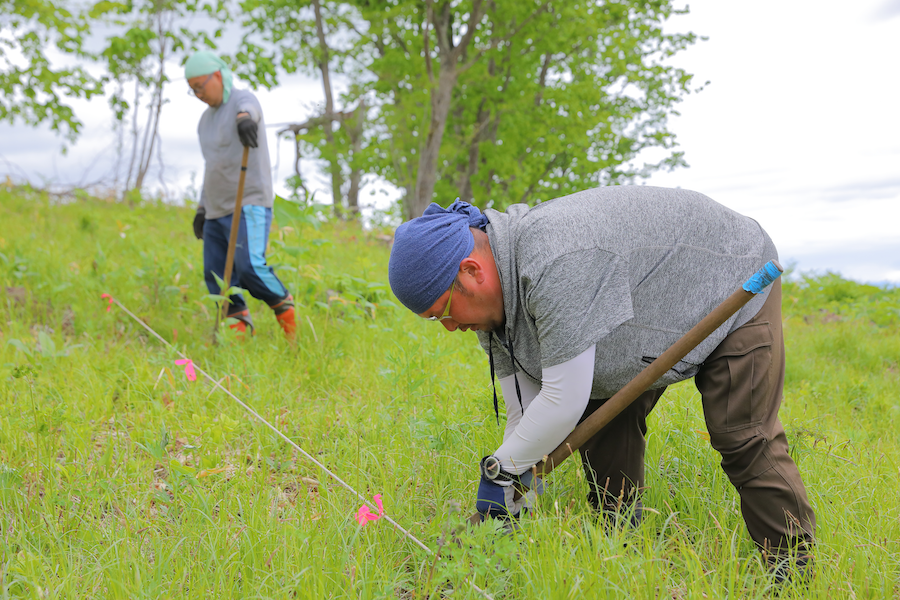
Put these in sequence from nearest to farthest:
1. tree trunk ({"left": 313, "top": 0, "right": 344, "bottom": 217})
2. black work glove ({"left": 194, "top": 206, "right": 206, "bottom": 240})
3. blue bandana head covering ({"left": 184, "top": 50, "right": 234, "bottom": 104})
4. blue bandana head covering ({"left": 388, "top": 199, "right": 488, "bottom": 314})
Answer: blue bandana head covering ({"left": 388, "top": 199, "right": 488, "bottom": 314}) < blue bandana head covering ({"left": 184, "top": 50, "right": 234, "bottom": 104}) < black work glove ({"left": 194, "top": 206, "right": 206, "bottom": 240}) < tree trunk ({"left": 313, "top": 0, "right": 344, "bottom": 217})

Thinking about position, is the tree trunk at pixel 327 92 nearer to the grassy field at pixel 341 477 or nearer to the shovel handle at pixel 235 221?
the shovel handle at pixel 235 221

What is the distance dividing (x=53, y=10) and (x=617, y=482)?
1067 cm

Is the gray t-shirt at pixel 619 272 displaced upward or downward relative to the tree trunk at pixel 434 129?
downward

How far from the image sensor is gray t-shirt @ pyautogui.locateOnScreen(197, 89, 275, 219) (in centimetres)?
432

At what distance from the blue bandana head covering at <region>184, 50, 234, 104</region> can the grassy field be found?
1.14 m

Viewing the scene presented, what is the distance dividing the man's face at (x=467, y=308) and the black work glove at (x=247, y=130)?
2.97m

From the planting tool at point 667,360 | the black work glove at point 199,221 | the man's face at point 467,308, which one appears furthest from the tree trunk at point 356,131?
the planting tool at point 667,360

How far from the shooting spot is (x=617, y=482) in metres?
2.26

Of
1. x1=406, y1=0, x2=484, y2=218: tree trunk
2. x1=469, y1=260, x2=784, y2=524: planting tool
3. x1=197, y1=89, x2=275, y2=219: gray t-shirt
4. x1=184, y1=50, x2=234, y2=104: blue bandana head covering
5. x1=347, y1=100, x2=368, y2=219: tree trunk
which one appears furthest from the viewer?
x1=347, y1=100, x2=368, y2=219: tree trunk

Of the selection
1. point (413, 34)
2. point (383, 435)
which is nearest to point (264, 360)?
point (383, 435)

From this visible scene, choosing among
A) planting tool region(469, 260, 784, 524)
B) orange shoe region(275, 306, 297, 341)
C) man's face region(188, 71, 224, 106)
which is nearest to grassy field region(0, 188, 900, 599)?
orange shoe region(275, 306, 297, 341)

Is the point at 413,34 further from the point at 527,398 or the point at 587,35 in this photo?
the point at 527,398

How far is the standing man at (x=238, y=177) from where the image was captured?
167 inches

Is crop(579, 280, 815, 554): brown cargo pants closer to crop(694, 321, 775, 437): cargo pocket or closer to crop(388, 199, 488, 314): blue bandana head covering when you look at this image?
crop(694, 321, 775, 437): cargo pocket
